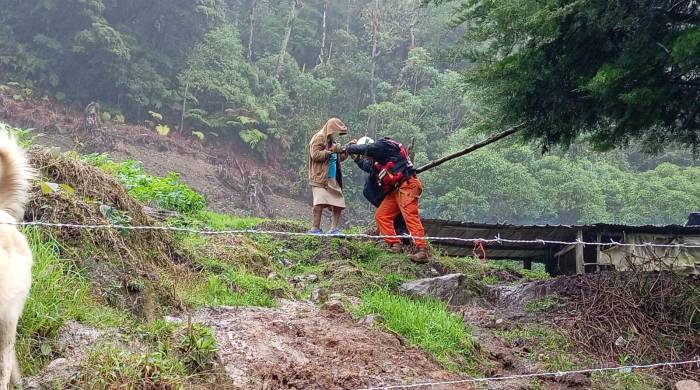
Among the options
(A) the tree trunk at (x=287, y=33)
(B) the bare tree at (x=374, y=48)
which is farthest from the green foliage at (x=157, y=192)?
(B) the bare tree at (x=374, y=48)

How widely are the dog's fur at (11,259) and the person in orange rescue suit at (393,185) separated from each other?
609cm

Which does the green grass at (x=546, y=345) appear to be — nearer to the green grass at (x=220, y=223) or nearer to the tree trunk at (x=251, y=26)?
the green grass at (x=220, y=223)

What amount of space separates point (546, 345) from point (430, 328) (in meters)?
1.23

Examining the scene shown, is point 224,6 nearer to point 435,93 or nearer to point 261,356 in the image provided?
point 435,93

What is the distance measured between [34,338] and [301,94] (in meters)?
35.7

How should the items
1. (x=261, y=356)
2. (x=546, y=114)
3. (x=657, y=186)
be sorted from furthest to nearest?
(x=657, y=186), (x=546, y=114), (x=261, y=356)

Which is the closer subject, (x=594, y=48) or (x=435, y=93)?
(x=594, y=48)

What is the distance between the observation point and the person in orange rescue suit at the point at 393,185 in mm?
9023

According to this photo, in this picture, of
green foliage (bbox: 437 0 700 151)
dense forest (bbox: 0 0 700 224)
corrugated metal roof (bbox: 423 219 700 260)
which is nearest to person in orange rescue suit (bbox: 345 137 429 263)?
corrugated metal roof (bbox: 423 219 700 260)

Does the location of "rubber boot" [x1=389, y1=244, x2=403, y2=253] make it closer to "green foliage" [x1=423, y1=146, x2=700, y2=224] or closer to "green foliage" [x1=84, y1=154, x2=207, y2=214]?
"green foliage" [x1=84, y1=154, x2=207, y2=214]

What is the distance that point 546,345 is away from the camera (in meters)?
5.93

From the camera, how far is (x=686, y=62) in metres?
5.45

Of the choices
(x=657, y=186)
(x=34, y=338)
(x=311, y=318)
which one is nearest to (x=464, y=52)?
(x=311, y=318)

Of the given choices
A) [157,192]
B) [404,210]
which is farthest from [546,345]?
[157,192]
